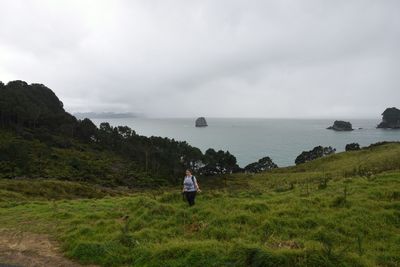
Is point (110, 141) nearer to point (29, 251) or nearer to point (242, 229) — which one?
point (29, 251)

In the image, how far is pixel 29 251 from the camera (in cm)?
1175

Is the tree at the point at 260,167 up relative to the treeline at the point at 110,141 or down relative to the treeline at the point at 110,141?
down

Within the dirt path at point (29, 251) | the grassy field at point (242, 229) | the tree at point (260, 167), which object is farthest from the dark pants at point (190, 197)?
the tree at point (260, 167)

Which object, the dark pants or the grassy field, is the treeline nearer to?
the grassy field

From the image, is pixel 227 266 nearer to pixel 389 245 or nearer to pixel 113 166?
pixel 389 245

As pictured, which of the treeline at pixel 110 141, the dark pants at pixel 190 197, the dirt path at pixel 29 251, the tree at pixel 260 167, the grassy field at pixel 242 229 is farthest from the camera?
Result: the tree at pixel 260 167

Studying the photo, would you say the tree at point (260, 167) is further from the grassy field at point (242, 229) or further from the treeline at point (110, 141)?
the grassy field at point (242, 229)

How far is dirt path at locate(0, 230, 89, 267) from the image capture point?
10.6 m

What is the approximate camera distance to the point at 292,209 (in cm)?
1348

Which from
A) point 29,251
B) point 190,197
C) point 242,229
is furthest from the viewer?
point 190,197

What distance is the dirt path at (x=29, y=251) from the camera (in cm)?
1061

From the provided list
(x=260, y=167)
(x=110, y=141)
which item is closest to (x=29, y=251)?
(x=260, y=167)

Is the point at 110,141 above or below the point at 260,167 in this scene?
above

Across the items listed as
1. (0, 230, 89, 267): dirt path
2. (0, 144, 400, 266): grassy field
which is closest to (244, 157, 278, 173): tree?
(0, 144, 400, 266): grassy field
